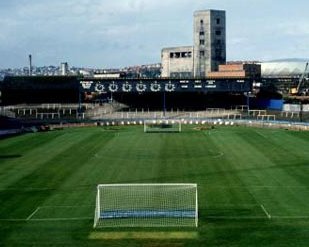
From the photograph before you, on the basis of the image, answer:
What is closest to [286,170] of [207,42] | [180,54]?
[207,42]

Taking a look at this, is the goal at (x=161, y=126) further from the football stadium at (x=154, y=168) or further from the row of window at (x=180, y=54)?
the row of window at (x=180, y=54)

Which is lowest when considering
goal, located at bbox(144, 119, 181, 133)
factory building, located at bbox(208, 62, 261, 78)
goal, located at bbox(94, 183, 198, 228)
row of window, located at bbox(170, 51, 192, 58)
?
goal, located at bbox(94, 183, 198, 228)

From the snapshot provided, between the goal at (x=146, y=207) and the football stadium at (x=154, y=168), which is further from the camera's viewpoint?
the goal at (x=146, y=207)

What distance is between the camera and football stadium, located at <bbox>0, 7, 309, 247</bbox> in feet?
104

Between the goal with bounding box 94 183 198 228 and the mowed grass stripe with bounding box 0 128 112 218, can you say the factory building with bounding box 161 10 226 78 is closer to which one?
the mowed grass stripe with bounding box 0 128 112 218

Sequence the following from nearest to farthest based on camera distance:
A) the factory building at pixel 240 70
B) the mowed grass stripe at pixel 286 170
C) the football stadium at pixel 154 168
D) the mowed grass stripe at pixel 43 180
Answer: the football stadium at pixel 154 168 → the mowed grass stripe at pixel 286 170 → the mowed grass stripe at pixel 43 180 → the factory building at pixel 240 70

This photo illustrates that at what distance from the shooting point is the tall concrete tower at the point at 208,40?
552 feet

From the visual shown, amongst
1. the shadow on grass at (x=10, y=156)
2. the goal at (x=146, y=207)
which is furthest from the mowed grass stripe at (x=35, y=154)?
the goal at (x=146, y=207)

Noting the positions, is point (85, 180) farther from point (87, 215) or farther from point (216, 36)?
point (216, 36)

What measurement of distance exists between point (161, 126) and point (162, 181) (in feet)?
150

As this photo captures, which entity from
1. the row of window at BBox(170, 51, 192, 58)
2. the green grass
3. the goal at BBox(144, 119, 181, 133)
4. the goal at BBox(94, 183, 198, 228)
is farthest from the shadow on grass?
the row of window at BBox(170, 51, 192, 58)

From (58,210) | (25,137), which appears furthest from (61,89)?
(58,210)

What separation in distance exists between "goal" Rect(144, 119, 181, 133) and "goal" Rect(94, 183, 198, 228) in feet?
146

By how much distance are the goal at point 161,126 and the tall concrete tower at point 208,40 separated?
6994cm
